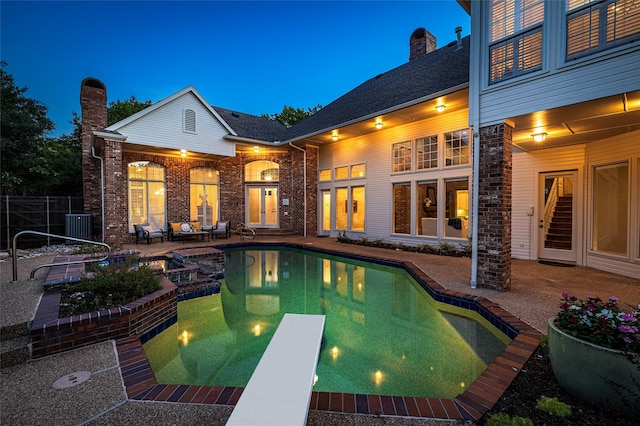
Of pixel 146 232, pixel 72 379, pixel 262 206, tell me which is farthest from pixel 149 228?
pixel 72 379

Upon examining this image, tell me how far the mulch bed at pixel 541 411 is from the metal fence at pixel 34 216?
12.4 meters

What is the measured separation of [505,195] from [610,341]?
330 cm

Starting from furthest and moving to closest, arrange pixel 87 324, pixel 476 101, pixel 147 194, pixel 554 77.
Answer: pixel 147 194, pixel 476 101, pixel 554 77, pixel 87 324

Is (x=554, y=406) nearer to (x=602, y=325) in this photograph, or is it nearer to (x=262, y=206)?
(x=602, y=325)

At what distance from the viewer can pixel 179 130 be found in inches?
425

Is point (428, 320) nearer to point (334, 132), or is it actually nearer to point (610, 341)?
point (610, 341)

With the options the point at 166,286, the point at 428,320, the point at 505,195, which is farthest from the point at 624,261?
the point at 166,286

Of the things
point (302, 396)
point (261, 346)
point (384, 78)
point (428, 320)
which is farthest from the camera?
point (384, 78)

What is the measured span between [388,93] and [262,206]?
7.36m

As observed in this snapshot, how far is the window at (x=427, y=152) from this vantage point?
8906 millimetres

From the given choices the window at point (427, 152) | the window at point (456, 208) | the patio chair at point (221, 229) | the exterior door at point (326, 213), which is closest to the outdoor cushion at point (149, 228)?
the patio chair at point (221, 229)

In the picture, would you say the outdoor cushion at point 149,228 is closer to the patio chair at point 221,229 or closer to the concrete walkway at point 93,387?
the patio chair at point 221,229

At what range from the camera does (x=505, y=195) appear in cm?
472

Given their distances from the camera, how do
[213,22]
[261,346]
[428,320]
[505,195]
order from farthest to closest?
[213,22], [505,195], [428,320], [261,346]
